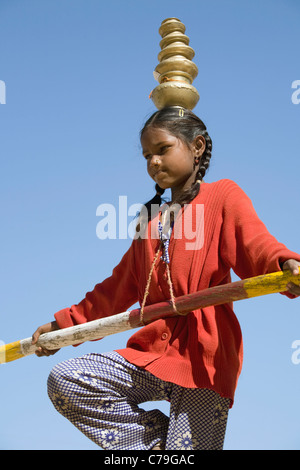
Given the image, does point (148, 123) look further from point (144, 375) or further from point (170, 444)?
point (170, 444)

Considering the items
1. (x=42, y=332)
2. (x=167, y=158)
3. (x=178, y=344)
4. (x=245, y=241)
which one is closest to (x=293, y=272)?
(x=245, y=241)

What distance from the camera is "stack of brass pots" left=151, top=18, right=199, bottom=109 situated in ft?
14.6

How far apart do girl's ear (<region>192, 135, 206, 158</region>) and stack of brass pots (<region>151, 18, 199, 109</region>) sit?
289mm

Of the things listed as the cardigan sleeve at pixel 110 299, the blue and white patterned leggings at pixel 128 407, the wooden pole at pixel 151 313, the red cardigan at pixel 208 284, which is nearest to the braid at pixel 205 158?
the red cardigan at pixel 208 284

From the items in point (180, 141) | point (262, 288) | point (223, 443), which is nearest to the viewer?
point (262, 288)

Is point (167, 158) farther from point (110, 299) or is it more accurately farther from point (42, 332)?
point (42, 332)

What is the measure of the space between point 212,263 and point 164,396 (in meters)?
0.78

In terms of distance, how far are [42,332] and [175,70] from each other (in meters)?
1.90

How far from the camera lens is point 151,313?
3.91m

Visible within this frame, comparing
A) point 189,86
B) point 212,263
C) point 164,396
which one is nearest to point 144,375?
point 164,396

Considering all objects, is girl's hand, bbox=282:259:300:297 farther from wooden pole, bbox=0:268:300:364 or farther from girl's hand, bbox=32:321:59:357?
girl's hand, bbox=32:321:59:357

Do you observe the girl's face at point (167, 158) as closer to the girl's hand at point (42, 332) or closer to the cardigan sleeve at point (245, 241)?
the cardigan sleeve at point (245, 241)

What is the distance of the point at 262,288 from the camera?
3457 millimetres

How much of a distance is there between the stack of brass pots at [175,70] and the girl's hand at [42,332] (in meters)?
1.57
